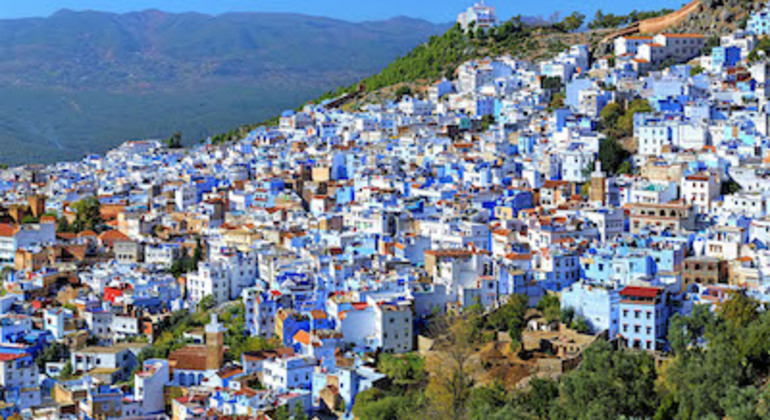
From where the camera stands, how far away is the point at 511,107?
25812 mm

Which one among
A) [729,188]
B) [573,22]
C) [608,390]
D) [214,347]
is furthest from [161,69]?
[608,390]

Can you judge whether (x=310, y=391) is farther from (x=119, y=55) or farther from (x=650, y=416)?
(x=119, y=55)

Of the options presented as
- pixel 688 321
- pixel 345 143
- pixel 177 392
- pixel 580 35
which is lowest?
pixel 177 392

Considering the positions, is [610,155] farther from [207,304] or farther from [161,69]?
[161,69]

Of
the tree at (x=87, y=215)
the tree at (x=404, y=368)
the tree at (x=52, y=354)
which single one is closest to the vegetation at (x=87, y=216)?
the tree at (x=87, y=215)

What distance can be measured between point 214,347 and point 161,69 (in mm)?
59132

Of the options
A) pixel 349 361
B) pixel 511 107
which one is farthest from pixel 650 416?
pixel 511 107

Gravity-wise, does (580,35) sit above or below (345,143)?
above

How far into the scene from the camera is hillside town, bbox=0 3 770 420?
553 inches

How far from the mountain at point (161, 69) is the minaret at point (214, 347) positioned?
26.2m

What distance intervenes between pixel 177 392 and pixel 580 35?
2113 centimetres

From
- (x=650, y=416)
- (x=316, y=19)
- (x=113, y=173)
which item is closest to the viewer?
(x=650, y=416)

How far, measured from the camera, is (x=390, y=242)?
58.1 feet

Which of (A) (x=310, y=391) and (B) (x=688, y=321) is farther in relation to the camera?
(A) (x=310, y=391)
